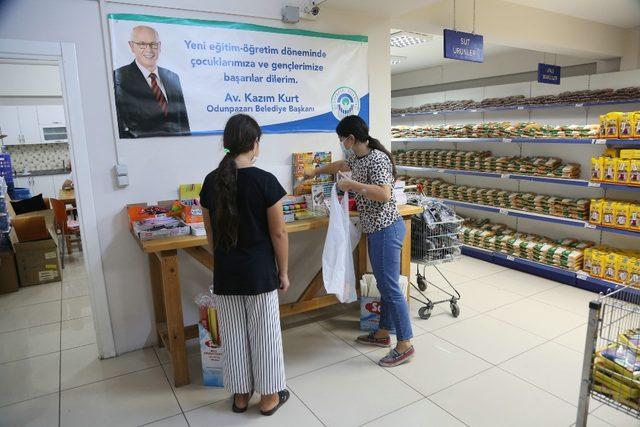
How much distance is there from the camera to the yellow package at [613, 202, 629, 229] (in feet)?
14.0

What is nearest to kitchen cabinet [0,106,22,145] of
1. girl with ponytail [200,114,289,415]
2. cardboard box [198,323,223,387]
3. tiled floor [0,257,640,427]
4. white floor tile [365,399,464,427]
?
tiled floor [0,257,640,427]

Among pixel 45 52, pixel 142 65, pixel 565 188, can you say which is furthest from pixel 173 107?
pixel 565 188

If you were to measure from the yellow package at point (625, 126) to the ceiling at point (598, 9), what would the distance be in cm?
134

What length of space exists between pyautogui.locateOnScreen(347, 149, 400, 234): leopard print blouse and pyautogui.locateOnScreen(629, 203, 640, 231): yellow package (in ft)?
9.31

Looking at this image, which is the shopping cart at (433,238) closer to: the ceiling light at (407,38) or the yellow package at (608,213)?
the yellow package at (608,213)

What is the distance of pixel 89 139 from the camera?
3.03 m

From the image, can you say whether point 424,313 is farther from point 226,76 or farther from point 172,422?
point 226,76

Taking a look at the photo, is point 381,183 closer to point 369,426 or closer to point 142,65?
point 369,426

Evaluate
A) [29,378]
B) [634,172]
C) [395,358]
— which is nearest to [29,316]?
[29,378]

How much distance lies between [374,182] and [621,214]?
309 cm

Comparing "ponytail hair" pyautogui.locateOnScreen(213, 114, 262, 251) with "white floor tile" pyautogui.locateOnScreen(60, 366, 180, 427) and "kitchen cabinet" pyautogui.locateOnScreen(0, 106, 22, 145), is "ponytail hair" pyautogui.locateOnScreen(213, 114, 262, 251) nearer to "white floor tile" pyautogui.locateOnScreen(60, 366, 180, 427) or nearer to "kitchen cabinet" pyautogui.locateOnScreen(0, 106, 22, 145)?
"white floor tile" pyautogui.locateOnScreen(60, 366, 180, 427)

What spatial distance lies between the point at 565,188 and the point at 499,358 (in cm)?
308

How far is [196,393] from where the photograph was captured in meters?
2.81

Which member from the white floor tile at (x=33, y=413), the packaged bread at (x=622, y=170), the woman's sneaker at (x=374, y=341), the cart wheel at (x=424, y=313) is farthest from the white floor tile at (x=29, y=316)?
the packaged bread at (x=622, y=170)
